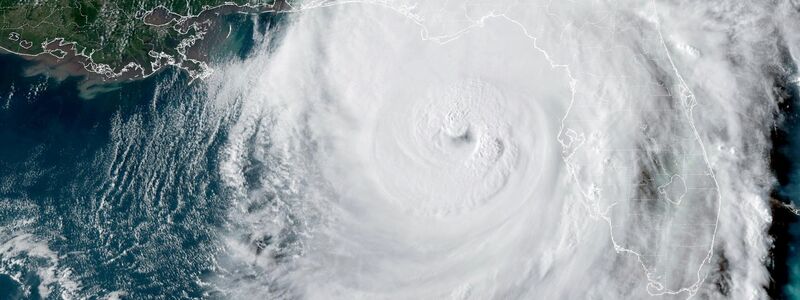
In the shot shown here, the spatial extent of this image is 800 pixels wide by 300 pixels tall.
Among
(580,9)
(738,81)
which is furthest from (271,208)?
(738,81)

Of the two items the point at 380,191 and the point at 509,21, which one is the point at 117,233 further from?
the point at 509,21

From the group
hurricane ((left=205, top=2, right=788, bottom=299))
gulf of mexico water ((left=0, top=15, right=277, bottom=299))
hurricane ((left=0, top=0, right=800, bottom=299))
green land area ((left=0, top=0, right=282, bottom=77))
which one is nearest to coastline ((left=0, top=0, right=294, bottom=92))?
green land area ((left=0, top=0, right=282, bottom=77))

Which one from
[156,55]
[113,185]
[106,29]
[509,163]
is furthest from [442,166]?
[106,29]

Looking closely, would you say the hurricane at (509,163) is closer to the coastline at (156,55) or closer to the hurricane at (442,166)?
the hurricane at (442,166)

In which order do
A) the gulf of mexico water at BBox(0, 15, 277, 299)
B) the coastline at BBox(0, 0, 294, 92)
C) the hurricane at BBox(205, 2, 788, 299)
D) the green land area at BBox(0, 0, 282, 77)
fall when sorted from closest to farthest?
1. the hurricane at BBox(205, 2, 788, 299)
2. the gulf of mexico water at BBox(0, 15, 277, 299)
3. the coastline at BBox(0, 0, 294, 92)
4. the green land area at BBox(0, 0, 282, 77)

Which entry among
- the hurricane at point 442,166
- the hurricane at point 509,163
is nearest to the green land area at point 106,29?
the hurricane at point 442,166

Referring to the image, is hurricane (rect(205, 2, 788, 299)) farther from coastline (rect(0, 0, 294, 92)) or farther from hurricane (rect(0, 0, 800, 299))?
coastline (rect(0, 0, 294, 92))
